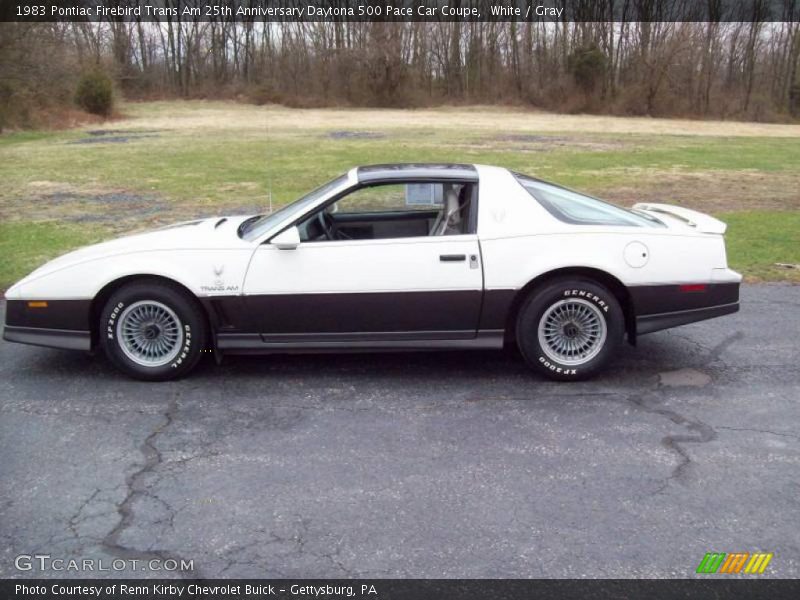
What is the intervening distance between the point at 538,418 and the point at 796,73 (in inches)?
2184

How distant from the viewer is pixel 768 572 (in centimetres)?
328

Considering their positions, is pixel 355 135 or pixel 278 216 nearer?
pixel 278 216

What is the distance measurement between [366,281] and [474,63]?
55.7 meters

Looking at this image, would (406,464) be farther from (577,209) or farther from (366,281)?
(577,209)

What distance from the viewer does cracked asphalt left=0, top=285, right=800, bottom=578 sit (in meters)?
3.46

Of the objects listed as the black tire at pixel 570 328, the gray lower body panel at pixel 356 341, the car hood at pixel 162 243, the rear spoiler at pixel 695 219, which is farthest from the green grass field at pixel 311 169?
the gray lower body panel at pixel 356 341

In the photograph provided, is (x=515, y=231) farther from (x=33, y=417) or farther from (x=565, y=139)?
(x=565, y=139)

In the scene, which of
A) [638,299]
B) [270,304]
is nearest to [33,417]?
[270,304]

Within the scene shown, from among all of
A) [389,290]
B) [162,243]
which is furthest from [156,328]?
[389,290]

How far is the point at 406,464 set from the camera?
4.25m

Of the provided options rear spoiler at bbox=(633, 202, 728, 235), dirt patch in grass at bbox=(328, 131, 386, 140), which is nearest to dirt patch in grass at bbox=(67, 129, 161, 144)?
dirt patch in grass at bbox=(328, 131, 386, 140)
